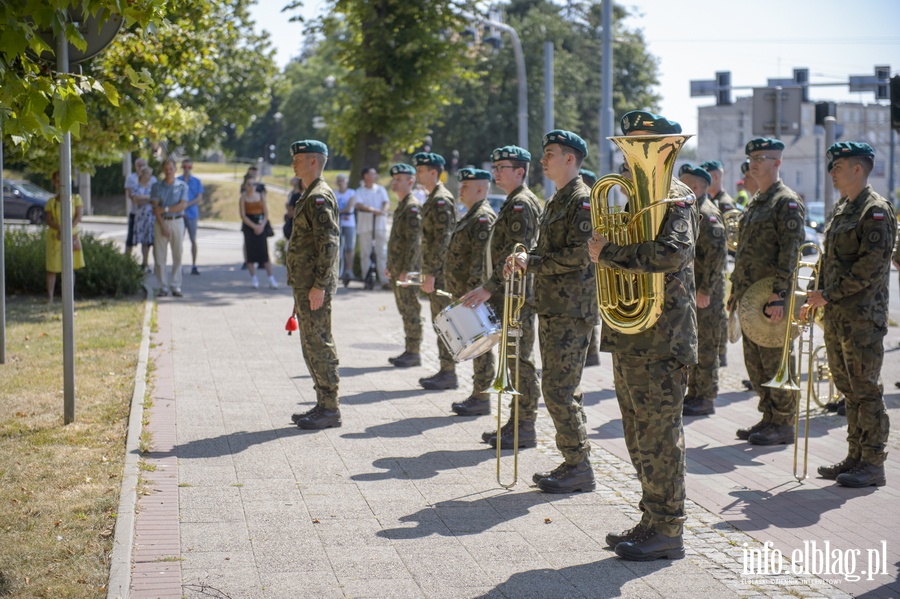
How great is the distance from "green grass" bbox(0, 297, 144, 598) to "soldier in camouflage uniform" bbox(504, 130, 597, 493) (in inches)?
106

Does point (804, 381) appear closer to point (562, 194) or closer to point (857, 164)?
point (857, 164)

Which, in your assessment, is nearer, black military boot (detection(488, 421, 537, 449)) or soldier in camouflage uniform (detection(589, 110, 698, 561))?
soldier in camouflage uniform (detection(589, 110, 698, 561))

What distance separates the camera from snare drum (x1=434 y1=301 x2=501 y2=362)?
6973 millimetres

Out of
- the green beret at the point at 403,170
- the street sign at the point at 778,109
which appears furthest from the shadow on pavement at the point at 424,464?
the street sign at the point at 778,109

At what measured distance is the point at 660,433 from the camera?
17.4 ft

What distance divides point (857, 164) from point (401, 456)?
11.9ft

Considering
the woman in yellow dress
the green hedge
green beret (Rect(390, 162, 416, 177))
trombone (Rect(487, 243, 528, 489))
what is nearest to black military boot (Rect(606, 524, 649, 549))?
trombone (Rect(487, 243, 528, 489))

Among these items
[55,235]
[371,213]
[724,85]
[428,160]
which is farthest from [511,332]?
[724,85]

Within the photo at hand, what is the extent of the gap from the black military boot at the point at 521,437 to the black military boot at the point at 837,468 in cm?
202

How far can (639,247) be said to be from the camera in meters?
5.07

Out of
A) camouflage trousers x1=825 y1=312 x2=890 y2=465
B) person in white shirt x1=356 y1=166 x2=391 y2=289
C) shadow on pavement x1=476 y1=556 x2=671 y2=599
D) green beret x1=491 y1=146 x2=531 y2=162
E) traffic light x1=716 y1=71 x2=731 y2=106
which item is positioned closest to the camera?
shadow on pavement x1=476 y1=556 x2=671 y2=599

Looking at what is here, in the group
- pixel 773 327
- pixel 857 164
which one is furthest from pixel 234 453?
pixel 857 164

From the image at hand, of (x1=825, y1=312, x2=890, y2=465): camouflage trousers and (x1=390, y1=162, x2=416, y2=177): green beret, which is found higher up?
(x1=390, y1=162, x2=416, y2=177): green beret

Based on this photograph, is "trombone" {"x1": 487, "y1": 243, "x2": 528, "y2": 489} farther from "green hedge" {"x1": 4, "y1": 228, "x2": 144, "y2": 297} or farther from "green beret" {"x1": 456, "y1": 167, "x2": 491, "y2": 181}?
"green hedge" {"x1": 4, "y1": 228, "x2": 144, "y2": 297}
